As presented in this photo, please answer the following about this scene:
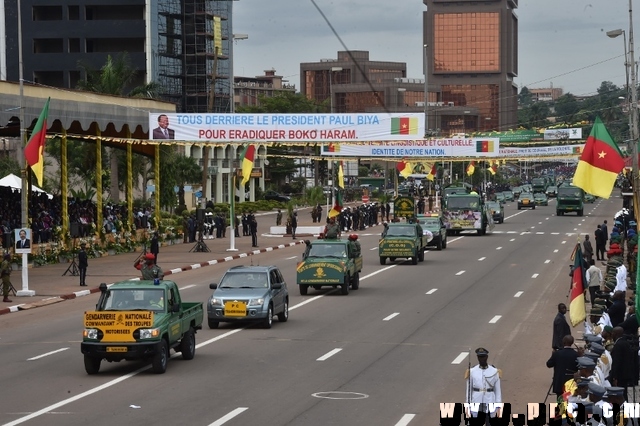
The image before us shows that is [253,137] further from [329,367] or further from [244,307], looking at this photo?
[329,367]

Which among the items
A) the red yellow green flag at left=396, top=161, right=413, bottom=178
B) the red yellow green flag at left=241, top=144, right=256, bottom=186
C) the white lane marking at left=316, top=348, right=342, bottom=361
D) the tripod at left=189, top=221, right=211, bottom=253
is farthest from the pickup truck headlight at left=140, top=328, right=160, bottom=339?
the red yellow green flag at left=396, top=161, right=413, bottom=178

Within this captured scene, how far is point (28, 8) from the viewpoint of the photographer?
370 feet

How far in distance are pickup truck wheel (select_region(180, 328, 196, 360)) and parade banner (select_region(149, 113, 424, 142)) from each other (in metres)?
31.1

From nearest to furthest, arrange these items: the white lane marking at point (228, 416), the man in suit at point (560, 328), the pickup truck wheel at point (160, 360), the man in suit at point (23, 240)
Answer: the white lane marking at point (228, 416)
the man in suit at point (560, 328)
the pickup truck wheel at point (160, 360)
the man in suit at point (23, 240)

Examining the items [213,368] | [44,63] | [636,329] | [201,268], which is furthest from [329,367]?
[44,63]

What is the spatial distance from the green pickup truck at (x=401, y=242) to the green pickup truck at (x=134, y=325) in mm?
24601

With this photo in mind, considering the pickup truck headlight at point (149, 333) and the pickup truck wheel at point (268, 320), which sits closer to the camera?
the pickup truck headlight at point (149, 333)

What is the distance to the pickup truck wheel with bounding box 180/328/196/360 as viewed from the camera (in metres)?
23.0

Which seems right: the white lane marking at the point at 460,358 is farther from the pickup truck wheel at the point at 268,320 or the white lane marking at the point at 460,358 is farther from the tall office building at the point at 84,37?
the tall office building at the point at 84,37

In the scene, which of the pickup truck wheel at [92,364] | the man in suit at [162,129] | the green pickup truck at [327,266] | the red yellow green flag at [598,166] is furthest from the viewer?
the man in suit at [162,129]

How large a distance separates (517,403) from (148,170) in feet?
240

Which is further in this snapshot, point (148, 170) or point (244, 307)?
point (148, 170)

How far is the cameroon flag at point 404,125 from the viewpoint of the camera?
53.5 meters

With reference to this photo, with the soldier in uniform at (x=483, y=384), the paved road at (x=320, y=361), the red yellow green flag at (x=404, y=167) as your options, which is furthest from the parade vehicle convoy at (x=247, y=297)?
the red yellow green flag at (x=404, y=167)
